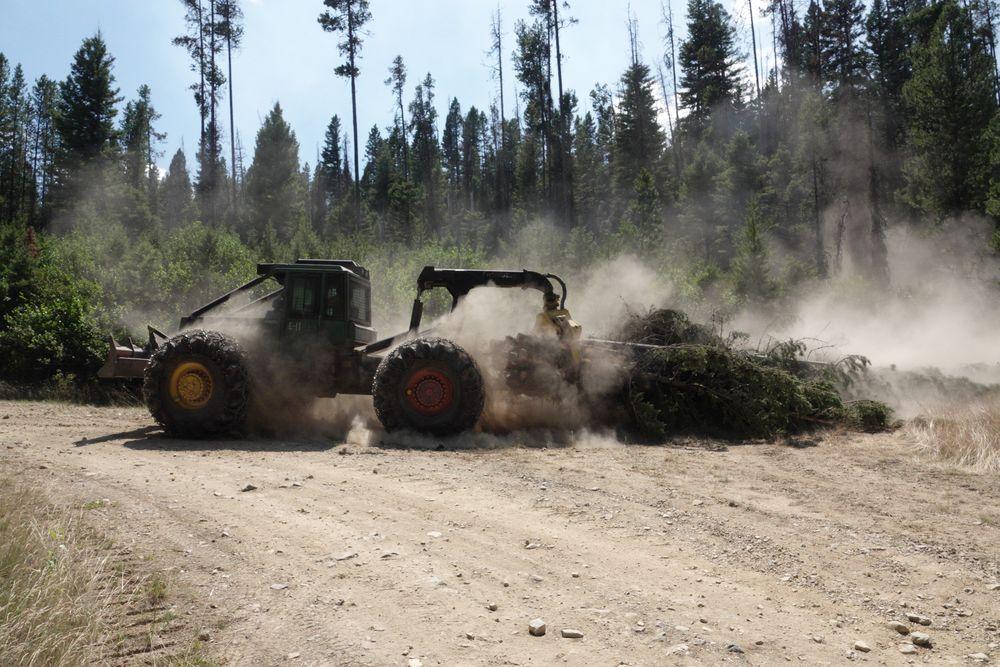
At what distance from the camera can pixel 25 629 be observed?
347 centimetres

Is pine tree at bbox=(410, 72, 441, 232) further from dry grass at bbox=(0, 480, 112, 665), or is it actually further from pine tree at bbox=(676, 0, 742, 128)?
dry grass at bbox=(0, 480, 112, 665)

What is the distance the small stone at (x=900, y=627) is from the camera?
12.4 feet

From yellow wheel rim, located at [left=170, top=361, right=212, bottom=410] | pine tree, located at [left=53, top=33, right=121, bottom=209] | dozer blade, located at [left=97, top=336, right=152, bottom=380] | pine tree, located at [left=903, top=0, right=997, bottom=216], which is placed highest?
pine tree, located at [left=53, top=33, right=121, bottom=209]

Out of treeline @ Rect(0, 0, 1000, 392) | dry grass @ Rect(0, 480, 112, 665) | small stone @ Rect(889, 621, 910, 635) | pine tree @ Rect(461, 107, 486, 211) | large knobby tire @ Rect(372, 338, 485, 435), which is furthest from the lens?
pine tree @ Rect(461, 107, 486, 211)

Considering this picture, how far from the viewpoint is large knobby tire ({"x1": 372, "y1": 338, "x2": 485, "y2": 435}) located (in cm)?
948

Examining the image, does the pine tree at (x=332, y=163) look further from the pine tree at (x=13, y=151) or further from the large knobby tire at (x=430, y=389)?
the large knobby tire at (x=430, y=389)

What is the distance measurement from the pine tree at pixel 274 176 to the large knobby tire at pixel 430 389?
110 ft

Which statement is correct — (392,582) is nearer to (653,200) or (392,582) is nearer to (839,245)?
(653,200)

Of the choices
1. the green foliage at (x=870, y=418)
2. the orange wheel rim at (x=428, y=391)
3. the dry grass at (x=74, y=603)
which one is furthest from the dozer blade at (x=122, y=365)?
the green foliage at (x=870, y=418)

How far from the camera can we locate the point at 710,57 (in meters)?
47.6

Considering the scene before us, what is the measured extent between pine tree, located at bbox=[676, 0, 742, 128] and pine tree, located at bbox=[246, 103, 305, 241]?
29143 mm

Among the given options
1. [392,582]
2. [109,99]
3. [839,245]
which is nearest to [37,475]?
[392,582]

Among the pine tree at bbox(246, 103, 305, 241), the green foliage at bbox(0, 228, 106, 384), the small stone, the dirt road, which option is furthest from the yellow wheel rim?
the pine tree at bbox(246, 103, 305, 241)

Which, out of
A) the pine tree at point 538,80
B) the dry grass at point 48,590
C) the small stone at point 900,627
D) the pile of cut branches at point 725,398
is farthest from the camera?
the pine tree at point 538,80
